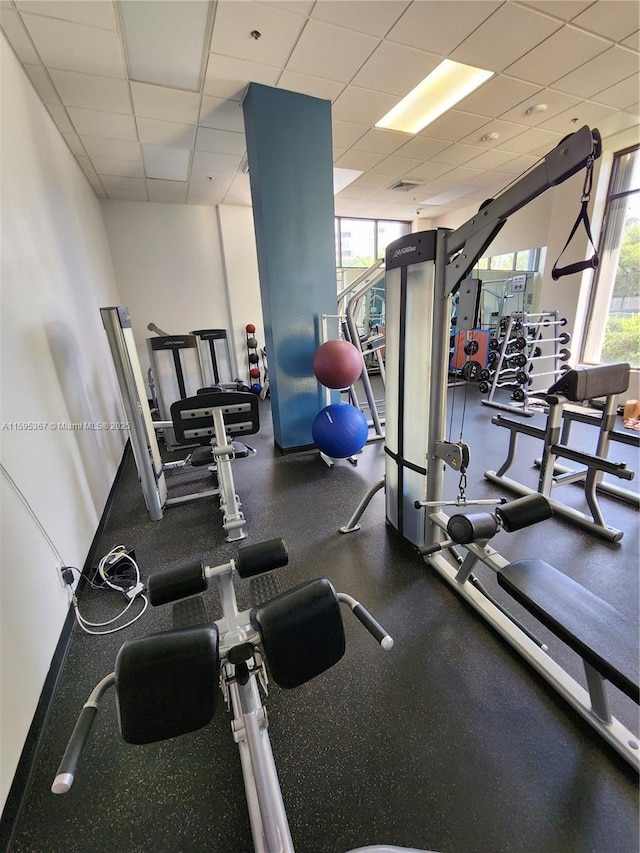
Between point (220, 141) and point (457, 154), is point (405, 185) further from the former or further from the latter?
point (220, 141)

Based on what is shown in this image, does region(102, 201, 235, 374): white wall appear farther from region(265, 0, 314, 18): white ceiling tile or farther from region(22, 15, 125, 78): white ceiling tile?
region(265, 0, 314, 18): white ceiling tile

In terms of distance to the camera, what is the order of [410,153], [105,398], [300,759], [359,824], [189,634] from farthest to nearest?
[410,153]
[105,398]
[300,759]
[359,824]
[189,634]

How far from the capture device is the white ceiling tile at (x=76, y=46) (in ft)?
7.07

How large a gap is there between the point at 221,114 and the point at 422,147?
7.88 ft

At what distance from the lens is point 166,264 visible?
5617 mm

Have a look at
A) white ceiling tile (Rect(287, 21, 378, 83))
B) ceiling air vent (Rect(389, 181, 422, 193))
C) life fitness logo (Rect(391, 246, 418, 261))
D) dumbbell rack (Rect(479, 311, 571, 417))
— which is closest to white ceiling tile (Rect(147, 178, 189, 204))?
white ceiling tile (Rect(287, 21, 378, 83))

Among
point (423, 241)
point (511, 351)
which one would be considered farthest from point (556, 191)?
point (423, 241)

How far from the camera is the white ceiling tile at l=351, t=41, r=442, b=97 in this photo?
8.33 feet

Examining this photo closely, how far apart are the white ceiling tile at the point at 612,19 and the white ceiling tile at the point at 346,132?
72.2 inches

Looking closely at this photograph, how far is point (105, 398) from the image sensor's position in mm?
Result: 3391

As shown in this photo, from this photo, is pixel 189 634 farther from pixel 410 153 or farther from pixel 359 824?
pixel 410 153

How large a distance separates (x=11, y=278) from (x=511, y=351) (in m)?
6.01

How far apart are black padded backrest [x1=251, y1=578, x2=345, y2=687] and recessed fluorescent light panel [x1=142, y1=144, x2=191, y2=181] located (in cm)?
476

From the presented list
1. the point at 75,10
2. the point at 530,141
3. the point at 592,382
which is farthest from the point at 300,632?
the point at 530,141
